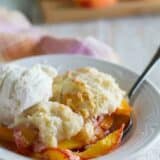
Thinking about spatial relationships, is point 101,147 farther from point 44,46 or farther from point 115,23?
point 115,23

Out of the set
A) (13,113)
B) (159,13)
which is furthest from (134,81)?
(159,13)

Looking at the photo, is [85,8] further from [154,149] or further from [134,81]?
[154,149]

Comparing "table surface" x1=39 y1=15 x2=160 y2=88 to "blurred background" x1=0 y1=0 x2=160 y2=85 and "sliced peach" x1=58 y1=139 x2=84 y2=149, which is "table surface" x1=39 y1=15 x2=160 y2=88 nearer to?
"blurred background" x1=0 y1=0 x2=160 y2=85

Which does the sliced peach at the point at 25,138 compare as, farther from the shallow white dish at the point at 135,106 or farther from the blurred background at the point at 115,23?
the blurred background at the point at 115,23

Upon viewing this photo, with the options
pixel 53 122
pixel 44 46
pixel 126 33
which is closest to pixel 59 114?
pixel 53 122

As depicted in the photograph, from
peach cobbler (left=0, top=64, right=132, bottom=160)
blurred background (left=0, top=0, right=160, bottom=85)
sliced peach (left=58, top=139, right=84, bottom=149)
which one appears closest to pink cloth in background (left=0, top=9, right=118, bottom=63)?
blurred background (left=0, top=0, right=160, bottom=85)
